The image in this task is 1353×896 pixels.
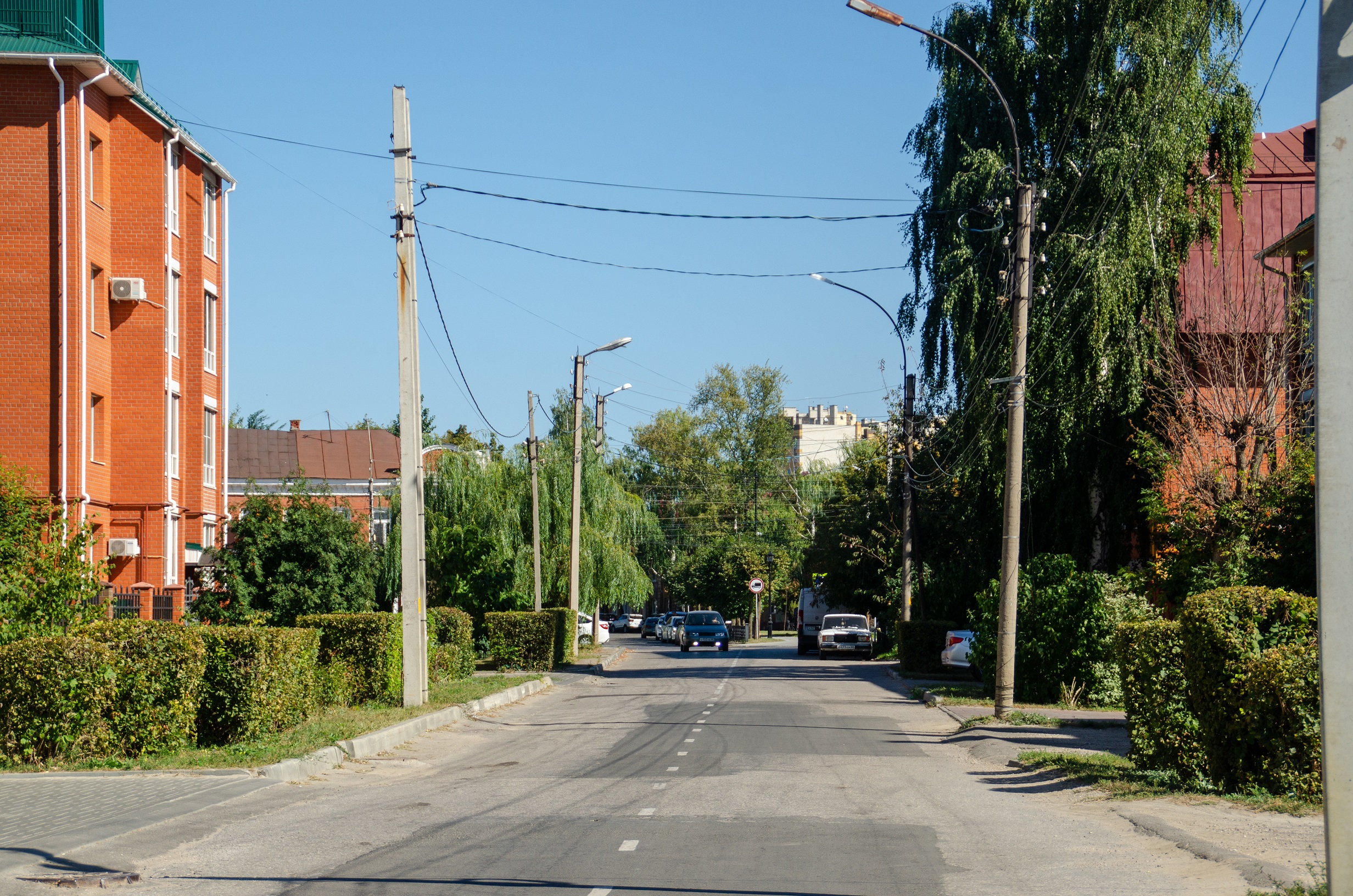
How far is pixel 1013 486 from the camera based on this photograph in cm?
1941

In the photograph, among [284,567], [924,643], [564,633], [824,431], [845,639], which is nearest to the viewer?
[284,567]

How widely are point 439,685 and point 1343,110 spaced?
21755 mm

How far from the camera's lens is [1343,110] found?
5.25 meters

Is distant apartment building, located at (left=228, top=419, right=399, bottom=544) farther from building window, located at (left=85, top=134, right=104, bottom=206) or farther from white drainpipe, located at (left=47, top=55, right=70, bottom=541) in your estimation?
white drainpipe, located at (left=47, top=55, right=70, bottom=541)

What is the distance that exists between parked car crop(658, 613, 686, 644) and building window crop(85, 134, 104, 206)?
39.9 m

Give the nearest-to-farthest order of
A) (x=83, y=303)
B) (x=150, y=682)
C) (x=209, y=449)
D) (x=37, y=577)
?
(x=150, y=682), (x=37, y=577), (x=83, y=303), (x=209, y=449)

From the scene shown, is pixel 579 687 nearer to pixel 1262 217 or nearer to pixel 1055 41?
pixel 1055 41

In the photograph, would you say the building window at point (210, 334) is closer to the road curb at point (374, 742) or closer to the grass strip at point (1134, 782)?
the road curb at point (374, 742)

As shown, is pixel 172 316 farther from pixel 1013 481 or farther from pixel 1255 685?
pixel 1255 685

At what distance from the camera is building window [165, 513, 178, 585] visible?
1298 inches

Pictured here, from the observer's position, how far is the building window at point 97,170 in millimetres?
30547

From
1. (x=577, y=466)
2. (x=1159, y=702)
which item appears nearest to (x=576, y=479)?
(x=577, y=466)

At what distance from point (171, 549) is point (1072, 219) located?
2408cm

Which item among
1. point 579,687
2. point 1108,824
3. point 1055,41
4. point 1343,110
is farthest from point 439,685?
point 1343,110
